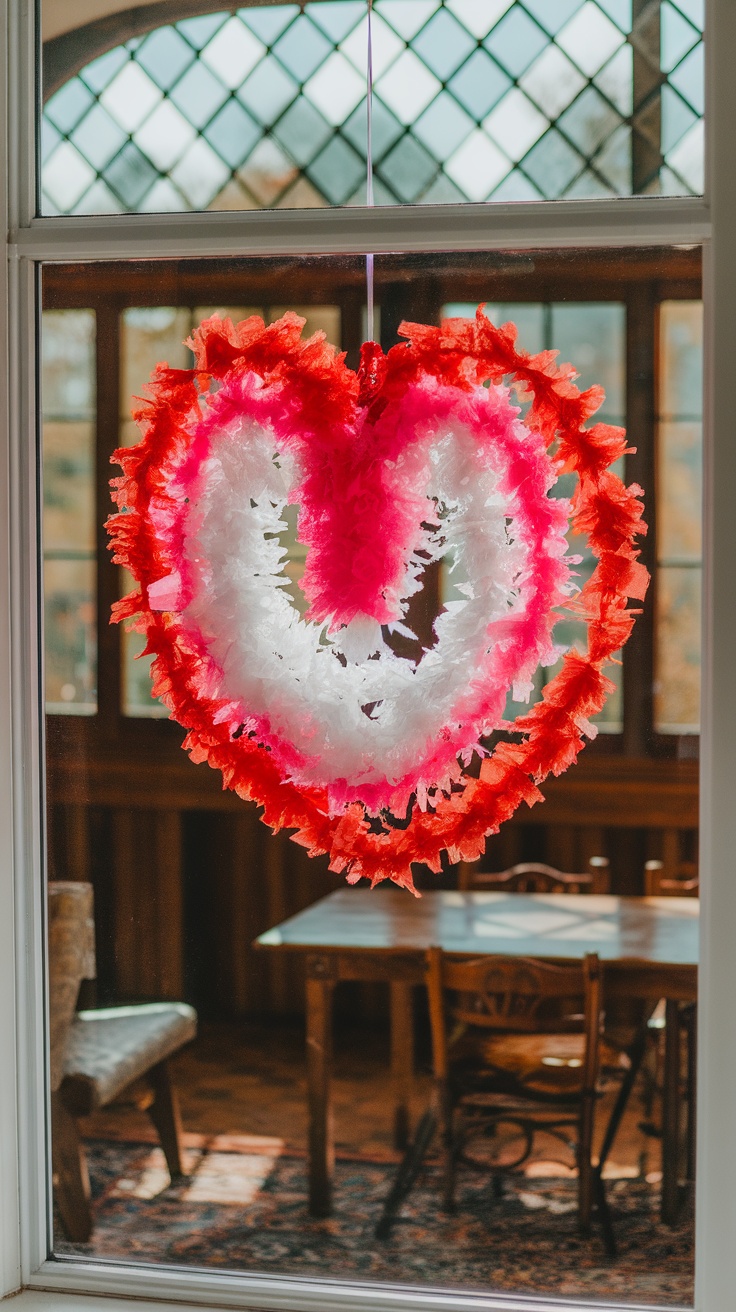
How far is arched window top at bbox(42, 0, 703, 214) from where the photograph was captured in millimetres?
1439

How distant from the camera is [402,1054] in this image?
6.05 feet

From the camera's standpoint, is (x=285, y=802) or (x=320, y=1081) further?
(x=320, y=1081)

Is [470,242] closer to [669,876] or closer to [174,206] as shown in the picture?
[174,206]

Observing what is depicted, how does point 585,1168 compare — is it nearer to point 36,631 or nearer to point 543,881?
point 543,881

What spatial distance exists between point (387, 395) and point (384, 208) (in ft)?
0.88

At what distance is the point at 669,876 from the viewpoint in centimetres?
181

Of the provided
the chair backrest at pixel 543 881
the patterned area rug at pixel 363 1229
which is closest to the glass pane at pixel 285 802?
the patterned area rug at pixel 363 1229

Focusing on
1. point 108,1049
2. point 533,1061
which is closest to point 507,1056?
point 533,1061

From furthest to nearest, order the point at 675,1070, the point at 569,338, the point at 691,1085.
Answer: the point at 569,338 < the point at 675,1070 < the point at 691,1085

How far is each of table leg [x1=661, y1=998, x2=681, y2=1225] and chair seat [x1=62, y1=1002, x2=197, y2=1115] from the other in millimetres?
687

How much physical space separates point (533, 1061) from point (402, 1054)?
9.2 inches

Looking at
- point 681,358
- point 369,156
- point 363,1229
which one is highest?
point 369,156

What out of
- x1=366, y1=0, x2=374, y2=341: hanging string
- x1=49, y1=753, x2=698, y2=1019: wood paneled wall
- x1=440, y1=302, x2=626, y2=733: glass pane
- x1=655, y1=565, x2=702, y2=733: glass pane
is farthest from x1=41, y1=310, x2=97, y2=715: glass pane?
x1=655, y1=565, x2=702, y2=733: glass pane

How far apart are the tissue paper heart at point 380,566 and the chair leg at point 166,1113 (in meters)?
0.56
